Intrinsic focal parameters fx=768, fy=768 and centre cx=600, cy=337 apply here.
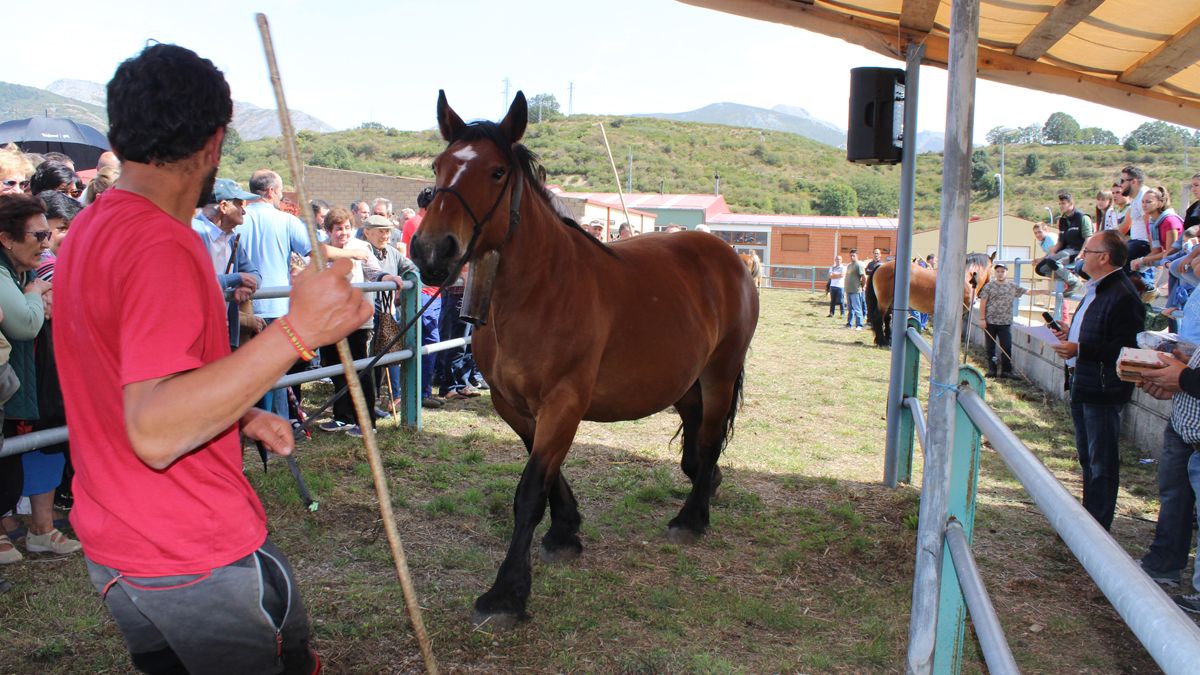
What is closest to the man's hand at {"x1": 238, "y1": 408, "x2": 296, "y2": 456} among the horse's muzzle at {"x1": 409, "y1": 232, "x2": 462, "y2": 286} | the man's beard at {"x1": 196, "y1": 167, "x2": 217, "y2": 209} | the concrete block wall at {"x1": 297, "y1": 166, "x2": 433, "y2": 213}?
the man's beard at {"x1": 196, "y1": 167, "x2": 217, "y2": 209}

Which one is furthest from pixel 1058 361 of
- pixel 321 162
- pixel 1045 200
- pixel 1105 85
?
pixel 1045 200

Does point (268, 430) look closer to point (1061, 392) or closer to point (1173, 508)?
point (1173, 508)

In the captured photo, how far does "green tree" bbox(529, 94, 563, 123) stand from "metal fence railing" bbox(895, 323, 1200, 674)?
6903 centimetres

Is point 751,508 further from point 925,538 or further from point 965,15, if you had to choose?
point 965,15

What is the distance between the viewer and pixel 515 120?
3.46 meters

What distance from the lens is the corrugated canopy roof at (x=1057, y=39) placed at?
4.14 metres

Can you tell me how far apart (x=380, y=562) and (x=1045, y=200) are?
264 feet

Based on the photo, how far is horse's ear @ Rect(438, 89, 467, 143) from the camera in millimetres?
3459

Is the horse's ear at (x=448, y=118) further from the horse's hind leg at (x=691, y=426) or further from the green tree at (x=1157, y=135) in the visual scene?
the green tree at (x=1157, y=135)

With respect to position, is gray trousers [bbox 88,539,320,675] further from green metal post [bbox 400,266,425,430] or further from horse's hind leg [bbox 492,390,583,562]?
green metal post [bbox 400,266,425,430]

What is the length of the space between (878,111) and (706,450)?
2602mm

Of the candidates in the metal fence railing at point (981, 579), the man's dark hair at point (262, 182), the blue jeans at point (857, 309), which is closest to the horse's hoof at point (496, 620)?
the metal fence railing at point (981, 579)

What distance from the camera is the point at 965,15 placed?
2111 millimetres

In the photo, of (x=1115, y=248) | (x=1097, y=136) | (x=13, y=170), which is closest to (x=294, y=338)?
(x=1115, y=248)
